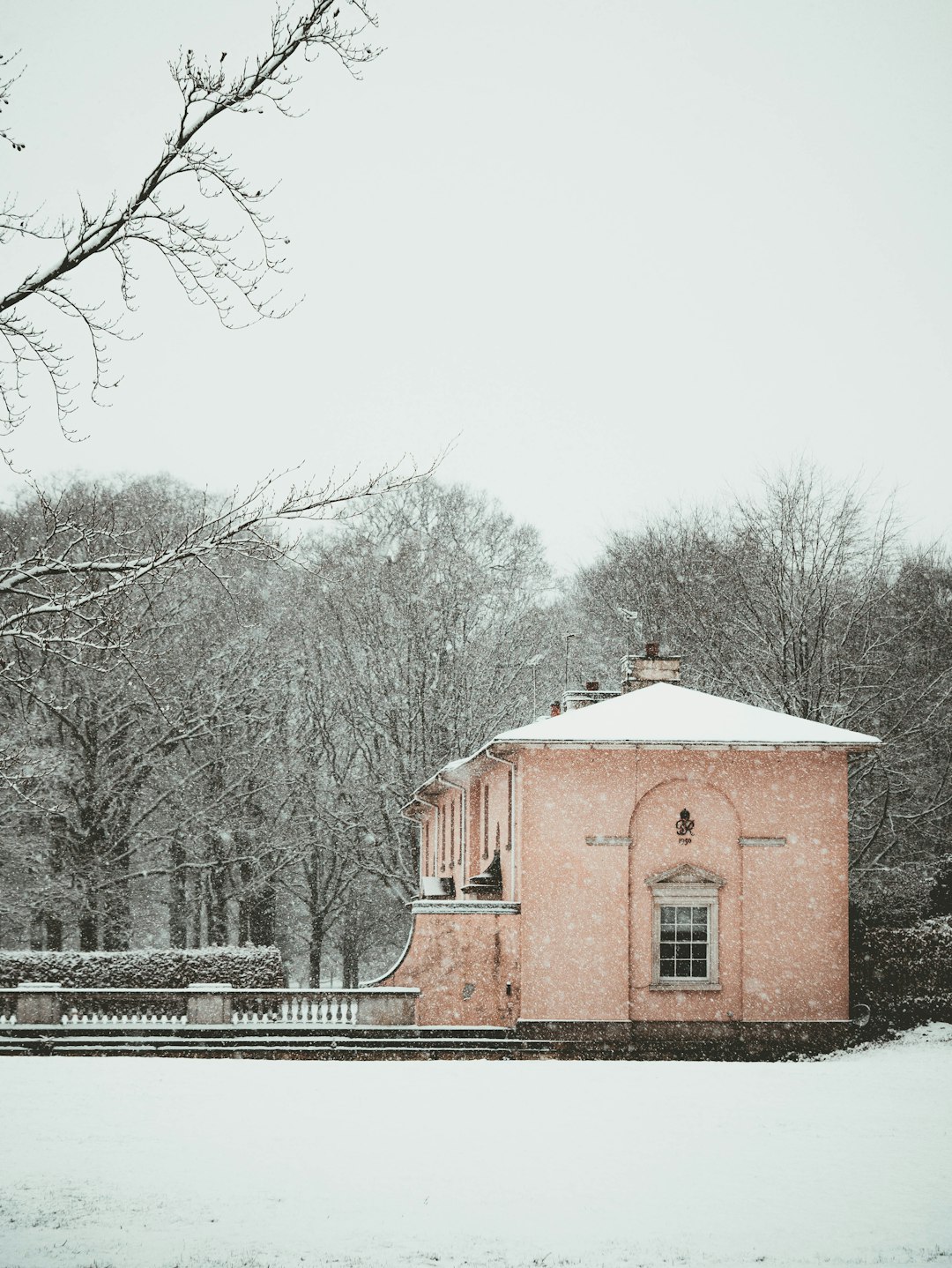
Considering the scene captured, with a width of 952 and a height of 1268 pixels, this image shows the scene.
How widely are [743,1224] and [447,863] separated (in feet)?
82.1

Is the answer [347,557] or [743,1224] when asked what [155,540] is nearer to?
[743,1224]

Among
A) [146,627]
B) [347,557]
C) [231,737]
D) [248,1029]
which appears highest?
[347,557]

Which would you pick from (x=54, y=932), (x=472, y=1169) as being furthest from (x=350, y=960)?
(x=472, y=1169)

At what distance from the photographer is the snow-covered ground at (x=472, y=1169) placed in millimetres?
9922

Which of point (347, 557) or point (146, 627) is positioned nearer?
point (146, 627)

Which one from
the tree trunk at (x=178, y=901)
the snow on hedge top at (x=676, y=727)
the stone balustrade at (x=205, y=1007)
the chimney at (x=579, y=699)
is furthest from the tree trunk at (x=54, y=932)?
the snow on hedge top at (x=676, y=727)

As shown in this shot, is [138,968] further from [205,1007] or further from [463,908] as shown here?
[463,908]

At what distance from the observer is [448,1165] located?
42.0ft

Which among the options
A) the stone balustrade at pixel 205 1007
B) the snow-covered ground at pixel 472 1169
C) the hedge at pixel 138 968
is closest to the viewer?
the snow-covered ground at pixel 472 1169

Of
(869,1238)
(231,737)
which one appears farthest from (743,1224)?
(231,737)

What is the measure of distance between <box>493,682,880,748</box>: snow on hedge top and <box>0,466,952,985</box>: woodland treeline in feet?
28.1

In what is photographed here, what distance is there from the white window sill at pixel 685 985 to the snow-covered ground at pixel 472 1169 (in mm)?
4054

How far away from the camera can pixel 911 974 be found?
24.0 m

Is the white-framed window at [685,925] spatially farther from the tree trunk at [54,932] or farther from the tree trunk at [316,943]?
the tree trunk at [316,943]
